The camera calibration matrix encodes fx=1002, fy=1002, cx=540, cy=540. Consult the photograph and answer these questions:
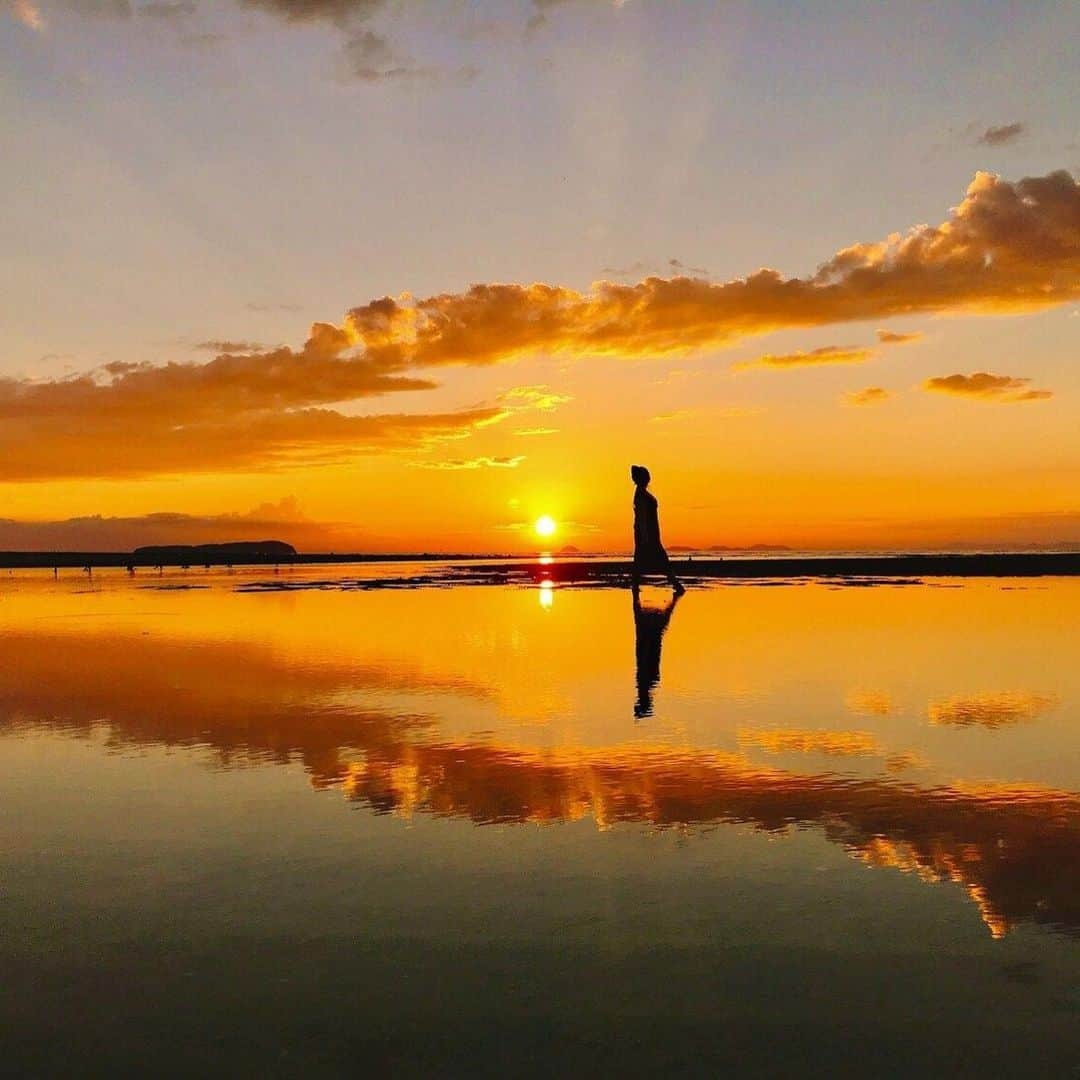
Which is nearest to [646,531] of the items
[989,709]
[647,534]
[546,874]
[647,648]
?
[647,534]

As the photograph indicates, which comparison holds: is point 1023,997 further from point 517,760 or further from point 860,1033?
point 517,760

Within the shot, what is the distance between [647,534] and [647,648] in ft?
76.5

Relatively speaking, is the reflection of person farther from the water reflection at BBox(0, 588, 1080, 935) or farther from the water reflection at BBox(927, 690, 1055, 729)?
the water reflection at BBox(927, 690, 1055, 729)

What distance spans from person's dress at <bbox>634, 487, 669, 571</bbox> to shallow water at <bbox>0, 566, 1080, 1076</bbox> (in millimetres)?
27752

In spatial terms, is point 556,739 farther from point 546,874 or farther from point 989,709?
point 989,709

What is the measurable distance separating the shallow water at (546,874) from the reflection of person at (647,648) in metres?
0.25

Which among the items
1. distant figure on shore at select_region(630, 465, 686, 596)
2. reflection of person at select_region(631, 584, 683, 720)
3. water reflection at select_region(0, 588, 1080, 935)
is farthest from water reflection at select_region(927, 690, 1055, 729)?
distant figure on shore at select_region(630, 465, 686, 596)

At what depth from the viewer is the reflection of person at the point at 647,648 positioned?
18688mm

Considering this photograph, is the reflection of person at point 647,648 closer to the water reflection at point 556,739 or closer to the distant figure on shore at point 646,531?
the water reflection at point 556,739

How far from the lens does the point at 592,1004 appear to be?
6.55 meters

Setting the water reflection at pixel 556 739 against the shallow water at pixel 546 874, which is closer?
the shallow water at pixel 546 874

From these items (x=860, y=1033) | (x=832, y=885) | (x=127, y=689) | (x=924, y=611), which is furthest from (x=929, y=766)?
(x=924, y=611)

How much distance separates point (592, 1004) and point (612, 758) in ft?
23.9

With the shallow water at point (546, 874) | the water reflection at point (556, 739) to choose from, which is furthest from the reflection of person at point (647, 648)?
Answer: the shallow water at point (546, 874)
